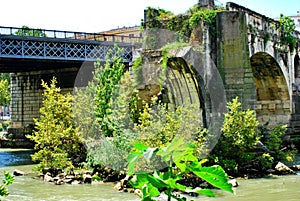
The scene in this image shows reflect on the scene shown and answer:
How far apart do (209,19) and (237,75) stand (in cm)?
230

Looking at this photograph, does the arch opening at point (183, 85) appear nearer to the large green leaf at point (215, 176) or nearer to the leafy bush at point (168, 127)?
the leafy bush at point (168, 127)

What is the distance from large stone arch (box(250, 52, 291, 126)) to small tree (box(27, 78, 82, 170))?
1043 centimetres

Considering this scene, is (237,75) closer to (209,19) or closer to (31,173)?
(209,19)

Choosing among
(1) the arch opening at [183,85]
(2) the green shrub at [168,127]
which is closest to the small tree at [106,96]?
(2) the green shrub at [168,127]

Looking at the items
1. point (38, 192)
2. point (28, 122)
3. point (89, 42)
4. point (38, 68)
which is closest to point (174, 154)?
point (38, 192)

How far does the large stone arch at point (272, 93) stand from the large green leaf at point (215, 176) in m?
23.1

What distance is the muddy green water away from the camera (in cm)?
1269

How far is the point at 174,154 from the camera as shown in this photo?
7.36ft

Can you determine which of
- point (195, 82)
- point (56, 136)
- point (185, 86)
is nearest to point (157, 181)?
point (56, 136)

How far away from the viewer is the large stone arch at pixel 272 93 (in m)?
25.5

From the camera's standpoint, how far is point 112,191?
1381cm

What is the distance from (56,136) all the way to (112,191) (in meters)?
4.55

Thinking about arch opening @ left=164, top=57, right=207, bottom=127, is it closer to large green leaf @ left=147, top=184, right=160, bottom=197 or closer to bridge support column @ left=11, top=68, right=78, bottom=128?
bridge support column @ left=11, top=68, right=78, bottom=128

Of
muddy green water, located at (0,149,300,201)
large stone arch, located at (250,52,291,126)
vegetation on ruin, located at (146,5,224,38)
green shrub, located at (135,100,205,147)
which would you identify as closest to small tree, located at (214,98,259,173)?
green shrub, located at (135,100,205,147)
